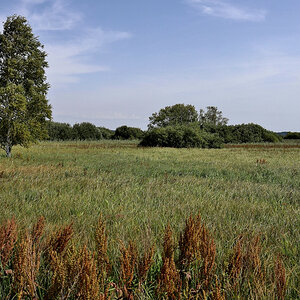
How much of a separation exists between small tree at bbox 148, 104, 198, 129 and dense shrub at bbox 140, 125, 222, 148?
67.7ft

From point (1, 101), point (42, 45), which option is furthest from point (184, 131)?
point (1, 101)

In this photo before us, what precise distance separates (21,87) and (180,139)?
55.2 feet

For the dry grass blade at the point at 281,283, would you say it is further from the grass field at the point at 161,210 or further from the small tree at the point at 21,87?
the small tree at the point at 21,87

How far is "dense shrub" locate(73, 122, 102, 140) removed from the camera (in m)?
45.5

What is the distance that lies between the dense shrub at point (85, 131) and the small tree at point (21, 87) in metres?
29.1

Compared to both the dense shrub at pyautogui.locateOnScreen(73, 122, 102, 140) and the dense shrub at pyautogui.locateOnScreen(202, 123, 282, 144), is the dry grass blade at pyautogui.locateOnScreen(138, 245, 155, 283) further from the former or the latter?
the dense shrub at pyautogui.locateOnScreen(73, 122, 102, 140)

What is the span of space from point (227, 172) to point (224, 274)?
24.0 feet

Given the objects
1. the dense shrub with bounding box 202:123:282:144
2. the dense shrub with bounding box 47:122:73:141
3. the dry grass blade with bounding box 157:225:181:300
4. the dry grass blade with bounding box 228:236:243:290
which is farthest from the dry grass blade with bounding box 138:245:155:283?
the dense shrub with bounding box 47:122:73:141

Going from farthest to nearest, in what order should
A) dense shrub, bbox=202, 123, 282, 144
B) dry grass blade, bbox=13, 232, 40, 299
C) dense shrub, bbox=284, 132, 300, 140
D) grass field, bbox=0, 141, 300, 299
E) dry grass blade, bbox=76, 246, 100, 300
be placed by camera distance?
1. dense shrub, bbox=284, 132, 300, 140
2. dense shrub, bbox=202, 123, 282, 144
3. grass field, bbox=0, 141, 300, 299
4. dry grass blade, bbox=13, 232, 40, 299
5. dry grass blade, bbox=76, 246, 100, 300

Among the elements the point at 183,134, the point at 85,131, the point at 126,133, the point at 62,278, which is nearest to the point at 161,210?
the point at 62,278

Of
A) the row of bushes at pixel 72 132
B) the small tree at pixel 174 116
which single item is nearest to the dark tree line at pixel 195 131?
the small tree at pixel 174 116

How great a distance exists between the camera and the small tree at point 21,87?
48.9ft

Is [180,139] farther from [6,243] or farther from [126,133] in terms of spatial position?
[6,243]

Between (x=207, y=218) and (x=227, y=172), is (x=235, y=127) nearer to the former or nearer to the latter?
(x=227, y=172)
